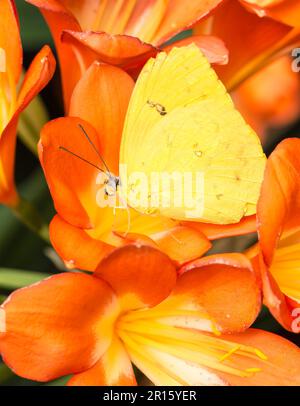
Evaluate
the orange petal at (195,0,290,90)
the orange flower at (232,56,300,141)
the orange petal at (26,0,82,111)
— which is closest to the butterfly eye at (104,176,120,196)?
the orange petal at (26,0,82,111)

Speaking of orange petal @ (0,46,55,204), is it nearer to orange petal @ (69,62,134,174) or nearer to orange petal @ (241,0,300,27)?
orange petal @ (69,62,134,174)

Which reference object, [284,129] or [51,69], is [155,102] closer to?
[51,69]

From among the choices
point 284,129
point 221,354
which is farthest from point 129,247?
point 284,129

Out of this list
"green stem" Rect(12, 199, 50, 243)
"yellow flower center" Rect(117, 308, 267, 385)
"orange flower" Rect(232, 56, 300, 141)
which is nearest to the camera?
"yellow flower center" Rect(117, 308, 267, 385)

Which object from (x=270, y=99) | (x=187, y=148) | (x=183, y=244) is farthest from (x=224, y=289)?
(x=270, y=99)

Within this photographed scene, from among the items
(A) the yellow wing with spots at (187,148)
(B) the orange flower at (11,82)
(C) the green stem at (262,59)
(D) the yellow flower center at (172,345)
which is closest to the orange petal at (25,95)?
(B) the orange flower at (11,82)

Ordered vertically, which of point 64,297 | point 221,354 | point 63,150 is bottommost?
point 221,354
